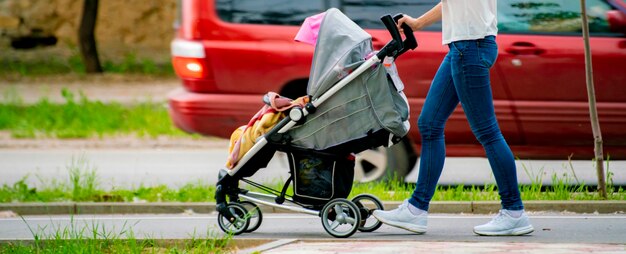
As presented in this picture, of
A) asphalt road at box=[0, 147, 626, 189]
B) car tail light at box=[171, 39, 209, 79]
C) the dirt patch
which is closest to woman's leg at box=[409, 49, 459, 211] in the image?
asphalt road at box=[0, 147, 626, 189]

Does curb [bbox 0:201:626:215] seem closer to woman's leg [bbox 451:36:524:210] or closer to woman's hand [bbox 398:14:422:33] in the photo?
woman's leg [bbox 451:36:524:210]

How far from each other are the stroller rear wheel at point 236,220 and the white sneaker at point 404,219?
777 mm

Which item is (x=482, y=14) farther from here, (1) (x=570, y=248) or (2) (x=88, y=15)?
(2) (x=88, y=15)

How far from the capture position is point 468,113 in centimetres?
686

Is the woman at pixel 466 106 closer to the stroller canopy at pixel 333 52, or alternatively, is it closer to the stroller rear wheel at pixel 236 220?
the stroller canopy at pixel 333 52

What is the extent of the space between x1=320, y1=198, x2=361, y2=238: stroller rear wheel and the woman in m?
0.15

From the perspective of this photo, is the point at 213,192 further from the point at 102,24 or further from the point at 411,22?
the point at 102,24

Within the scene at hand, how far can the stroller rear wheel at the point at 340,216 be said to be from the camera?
6.95 m

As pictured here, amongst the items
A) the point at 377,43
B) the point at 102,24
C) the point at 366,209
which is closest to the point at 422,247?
the point at 366,209

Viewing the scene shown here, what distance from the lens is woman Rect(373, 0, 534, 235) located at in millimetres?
6727

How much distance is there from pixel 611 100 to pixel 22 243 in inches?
183

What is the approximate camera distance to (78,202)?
29.6 feet

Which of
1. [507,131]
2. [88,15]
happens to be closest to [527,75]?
[507,131]

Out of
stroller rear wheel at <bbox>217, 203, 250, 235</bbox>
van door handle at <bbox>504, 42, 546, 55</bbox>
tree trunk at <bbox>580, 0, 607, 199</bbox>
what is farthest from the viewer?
van door handle at <bbox>504, 42, 546, 55</bbox>
